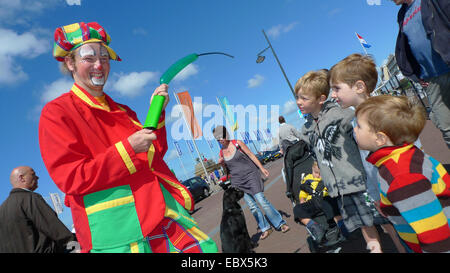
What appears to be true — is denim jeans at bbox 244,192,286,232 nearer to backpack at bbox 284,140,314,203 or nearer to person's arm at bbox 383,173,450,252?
backpack at bbox 284,140,314,203

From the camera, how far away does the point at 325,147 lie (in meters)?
2.44

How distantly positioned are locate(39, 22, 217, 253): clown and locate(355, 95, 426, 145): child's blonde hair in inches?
49.1

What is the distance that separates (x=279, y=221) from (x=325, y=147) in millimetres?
2565

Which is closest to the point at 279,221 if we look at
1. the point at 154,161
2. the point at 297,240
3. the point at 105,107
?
the point at 297,240

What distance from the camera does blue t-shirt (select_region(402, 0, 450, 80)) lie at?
86.4 inches

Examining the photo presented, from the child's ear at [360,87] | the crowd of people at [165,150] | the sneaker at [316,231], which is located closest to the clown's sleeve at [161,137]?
the crowd of people at [165,150]

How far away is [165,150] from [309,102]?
1.61m

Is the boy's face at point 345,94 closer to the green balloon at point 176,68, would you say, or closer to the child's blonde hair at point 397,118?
the child's blonde hair at point 397,118

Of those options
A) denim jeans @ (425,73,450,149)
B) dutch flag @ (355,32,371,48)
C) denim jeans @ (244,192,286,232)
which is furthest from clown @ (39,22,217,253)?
dutch flag @ (355,32,371,48)

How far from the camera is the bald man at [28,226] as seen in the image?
296 centimetres

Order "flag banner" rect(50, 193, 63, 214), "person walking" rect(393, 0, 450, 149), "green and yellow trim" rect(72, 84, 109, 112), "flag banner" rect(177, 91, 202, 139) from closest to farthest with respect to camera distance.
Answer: "green and yellow trim" rect(72, 84, 109, 112) < "person walking" rect(393, 0, 450, 149) < "flag banner" rect(50, 193, 63, 214) < "flag banner" rect(177, 91, 202, 139)

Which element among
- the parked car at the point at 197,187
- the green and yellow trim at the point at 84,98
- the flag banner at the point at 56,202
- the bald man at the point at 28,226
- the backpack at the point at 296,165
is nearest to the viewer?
the green and yellow trim at the point at 84,98
